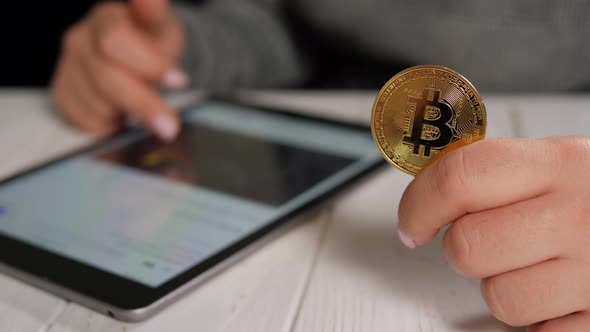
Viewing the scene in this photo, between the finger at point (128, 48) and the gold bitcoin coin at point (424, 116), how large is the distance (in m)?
0.50

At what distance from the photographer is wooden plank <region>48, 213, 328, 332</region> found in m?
0.42

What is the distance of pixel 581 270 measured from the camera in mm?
358

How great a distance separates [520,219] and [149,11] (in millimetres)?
615

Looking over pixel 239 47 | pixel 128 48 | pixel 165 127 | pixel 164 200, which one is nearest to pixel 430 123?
pixel 164 200

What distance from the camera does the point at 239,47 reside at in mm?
1122

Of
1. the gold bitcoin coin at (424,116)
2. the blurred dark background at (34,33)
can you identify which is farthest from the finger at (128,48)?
the blurred dark background at (34,33)

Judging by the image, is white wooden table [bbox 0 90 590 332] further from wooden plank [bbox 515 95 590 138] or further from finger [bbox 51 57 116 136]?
finger [bbox 51 57 116 136]

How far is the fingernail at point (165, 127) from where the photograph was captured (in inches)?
28.7

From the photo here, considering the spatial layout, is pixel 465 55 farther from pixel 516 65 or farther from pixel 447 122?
pixel 447 122

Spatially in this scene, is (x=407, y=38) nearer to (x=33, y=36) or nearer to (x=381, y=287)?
(x=381, y=287)

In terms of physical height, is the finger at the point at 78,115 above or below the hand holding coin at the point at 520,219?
below

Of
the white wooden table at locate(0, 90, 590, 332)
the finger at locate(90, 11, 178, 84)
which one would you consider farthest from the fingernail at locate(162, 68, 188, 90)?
the white wooden table at locate(0, 90, 590, 332)

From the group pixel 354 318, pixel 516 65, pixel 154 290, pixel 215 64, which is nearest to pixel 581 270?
pixel 354 318

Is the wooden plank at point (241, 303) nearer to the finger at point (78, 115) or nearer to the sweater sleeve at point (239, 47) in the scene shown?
the finger at point (78, 115)
